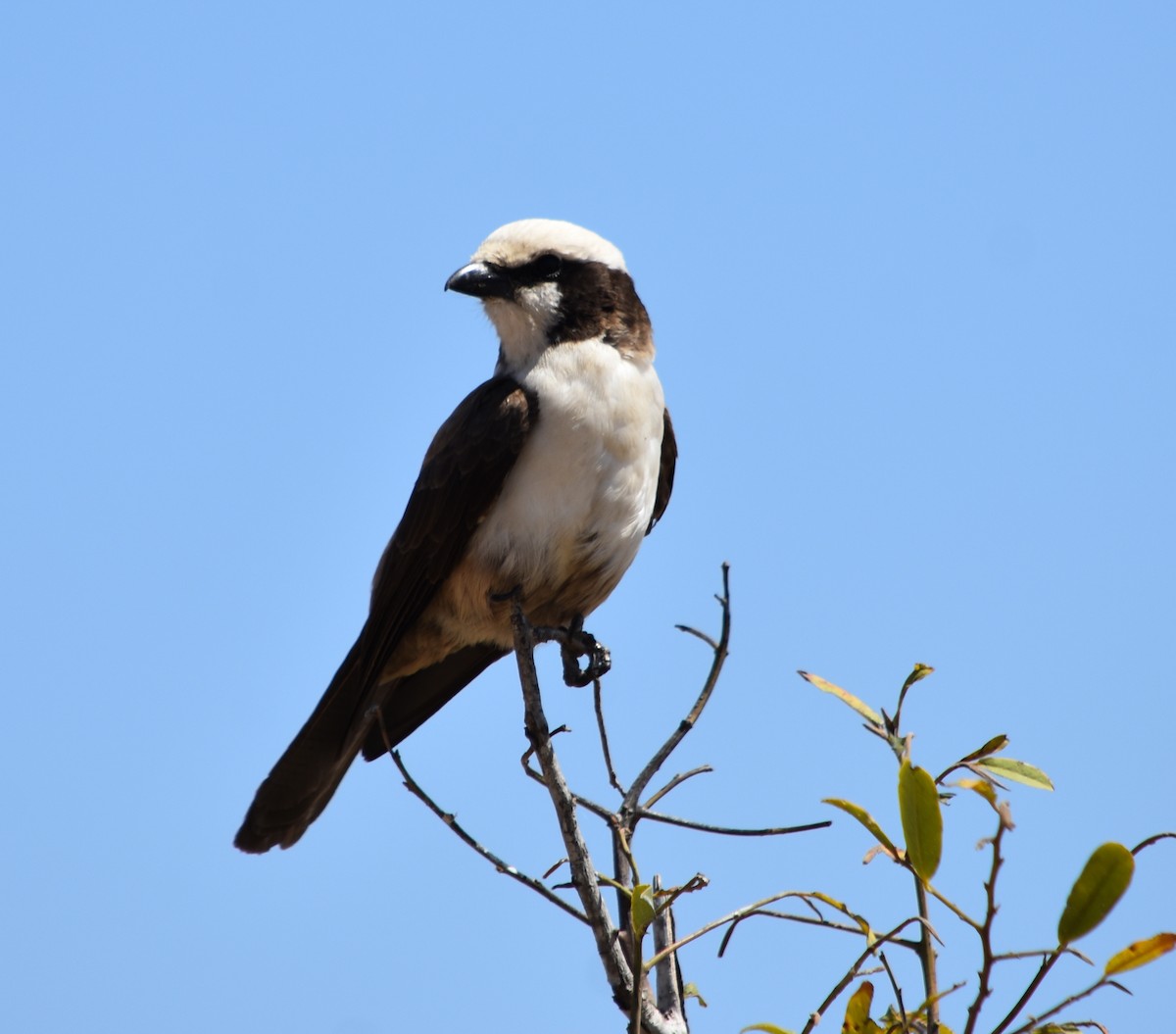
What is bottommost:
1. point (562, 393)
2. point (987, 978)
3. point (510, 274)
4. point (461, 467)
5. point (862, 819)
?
point (987, 978)

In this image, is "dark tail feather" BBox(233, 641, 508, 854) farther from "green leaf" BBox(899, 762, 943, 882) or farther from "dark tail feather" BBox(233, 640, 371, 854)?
"green leaf" BBox(899, 762, 943, 882)

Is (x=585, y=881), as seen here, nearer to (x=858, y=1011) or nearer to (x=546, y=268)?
(x=858, y=1011)

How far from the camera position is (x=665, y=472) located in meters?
5.26

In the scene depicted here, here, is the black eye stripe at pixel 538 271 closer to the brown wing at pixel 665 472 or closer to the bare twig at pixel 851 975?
the brown wing at pixel 665 472

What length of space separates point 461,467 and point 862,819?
2.81 meters

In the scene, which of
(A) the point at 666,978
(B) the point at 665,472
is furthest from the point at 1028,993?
(B) the point at 665,472

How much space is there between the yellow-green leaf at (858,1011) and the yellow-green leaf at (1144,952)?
0.42 metres

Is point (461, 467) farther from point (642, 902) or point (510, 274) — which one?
point (642, 902)

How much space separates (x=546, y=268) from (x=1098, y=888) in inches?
142

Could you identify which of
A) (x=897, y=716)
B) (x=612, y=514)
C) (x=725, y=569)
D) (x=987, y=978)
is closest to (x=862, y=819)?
(x=897, y=716)

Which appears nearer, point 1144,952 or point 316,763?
point 1144,952

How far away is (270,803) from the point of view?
4.98 meters

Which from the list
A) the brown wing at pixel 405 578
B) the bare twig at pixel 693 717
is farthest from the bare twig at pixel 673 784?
the brown wing at pixel 405 578

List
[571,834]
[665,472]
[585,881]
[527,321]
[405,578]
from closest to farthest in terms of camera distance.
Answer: [585,881], [571,834], [405,578], [527,321], [665,472]
